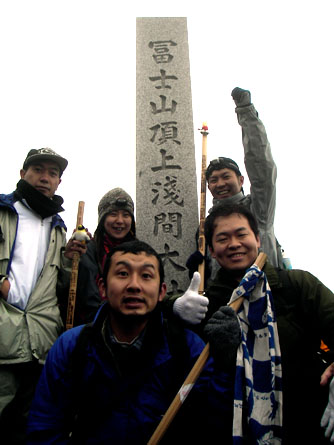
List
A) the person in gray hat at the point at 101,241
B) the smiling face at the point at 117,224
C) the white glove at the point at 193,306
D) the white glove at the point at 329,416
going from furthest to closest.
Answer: the smiling face at the point at 117,224 < the person in gray hat at the point at 101,241 < the white glove at the point at 193,306 < the white glove at the point at 329,416

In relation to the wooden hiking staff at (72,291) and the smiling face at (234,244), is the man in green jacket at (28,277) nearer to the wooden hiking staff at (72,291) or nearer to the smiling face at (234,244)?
the wooden hiking staff at (72,291)

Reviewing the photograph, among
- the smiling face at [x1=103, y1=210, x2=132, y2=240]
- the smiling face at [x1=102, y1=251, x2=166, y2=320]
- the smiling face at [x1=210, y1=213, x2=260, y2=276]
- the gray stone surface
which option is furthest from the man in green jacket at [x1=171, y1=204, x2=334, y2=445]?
the gray stone surface

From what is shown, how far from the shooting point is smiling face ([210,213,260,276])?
2.42 metres

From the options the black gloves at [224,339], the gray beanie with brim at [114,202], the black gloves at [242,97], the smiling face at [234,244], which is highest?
the black gloves at [242,97]

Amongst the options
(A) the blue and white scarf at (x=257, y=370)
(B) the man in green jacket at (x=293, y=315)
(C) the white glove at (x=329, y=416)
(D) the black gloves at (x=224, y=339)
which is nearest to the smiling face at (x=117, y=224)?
(B) the man in green jacket at (x=293, y=315)

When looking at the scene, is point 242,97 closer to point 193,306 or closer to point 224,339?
point 193,306

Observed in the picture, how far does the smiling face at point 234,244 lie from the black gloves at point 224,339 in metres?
0.54

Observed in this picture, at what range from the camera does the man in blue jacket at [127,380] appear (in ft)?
6.22

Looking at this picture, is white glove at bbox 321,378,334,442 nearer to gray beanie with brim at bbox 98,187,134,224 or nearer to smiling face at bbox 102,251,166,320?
smiling face at bbox 102,251,166,320

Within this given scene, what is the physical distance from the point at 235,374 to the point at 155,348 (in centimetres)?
50

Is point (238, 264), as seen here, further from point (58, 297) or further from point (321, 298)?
point (58, 297)

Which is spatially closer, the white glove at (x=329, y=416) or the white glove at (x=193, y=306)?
the white glove at (x=329, y=416)

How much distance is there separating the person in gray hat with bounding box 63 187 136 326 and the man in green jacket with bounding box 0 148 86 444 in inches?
9.9

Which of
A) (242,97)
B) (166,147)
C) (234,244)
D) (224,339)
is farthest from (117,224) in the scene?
(224,339)
